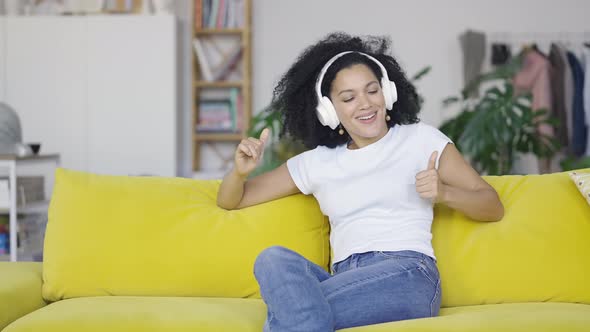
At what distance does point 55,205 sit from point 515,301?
129cm

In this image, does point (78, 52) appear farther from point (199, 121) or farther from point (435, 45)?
point (435, 45)

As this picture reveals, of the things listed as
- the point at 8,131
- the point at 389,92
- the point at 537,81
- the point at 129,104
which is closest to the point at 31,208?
the point at 8,131

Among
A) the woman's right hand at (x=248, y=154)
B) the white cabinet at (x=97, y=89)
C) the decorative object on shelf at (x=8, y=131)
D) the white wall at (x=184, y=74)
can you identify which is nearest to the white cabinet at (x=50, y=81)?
the white cabinet at (x=97, y=89)

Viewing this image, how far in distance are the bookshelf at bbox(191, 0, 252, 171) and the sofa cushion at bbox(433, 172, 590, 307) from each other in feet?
11.5

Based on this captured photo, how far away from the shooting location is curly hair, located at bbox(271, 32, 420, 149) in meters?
2.10

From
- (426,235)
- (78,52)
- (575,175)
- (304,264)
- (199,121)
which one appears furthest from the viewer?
(199,121)

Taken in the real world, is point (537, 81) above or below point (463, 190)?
above

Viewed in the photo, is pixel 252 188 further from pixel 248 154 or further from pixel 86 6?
pixel 86 6

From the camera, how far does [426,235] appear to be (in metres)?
1.88

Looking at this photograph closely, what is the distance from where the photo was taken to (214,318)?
1.68m

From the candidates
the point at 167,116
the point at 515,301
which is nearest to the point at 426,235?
the point at 515,301

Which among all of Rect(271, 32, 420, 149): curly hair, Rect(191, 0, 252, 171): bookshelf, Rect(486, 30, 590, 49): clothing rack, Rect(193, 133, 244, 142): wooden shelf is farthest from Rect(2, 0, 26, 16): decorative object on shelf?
Rect(271, 32, 420, 149): curly hair

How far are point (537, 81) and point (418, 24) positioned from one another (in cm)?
102

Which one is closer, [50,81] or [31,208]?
[31,208]
